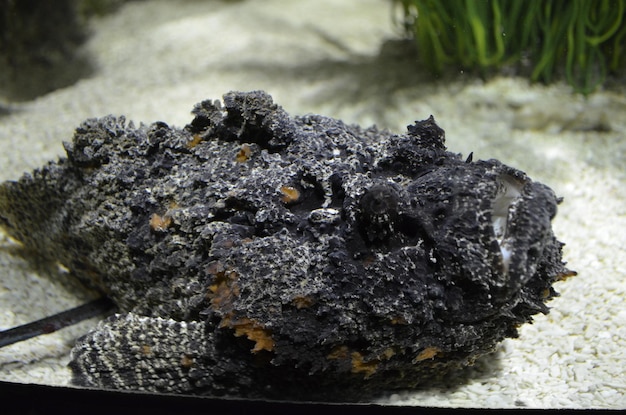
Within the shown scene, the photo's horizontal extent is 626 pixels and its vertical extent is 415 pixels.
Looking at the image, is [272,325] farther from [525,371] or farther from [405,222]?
[525,371]

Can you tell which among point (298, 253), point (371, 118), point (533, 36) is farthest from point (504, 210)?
point (533, 36)

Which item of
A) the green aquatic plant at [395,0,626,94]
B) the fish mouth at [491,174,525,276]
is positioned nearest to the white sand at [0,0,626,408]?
the green aquatic plant at [395,0,626,94]

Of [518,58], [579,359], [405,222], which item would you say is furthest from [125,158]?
[518,58]

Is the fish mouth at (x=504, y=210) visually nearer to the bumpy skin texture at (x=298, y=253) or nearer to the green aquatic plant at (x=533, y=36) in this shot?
the bumpy skin texture at (x=298, y=253)

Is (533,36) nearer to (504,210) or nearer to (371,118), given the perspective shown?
(371,118)

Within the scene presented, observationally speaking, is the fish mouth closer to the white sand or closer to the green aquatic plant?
the white sand

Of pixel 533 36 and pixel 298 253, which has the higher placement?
pixel 533 36

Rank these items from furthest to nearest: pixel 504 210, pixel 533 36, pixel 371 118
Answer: pixel 533 36 < pixel 371 118 < pixel 504 210
